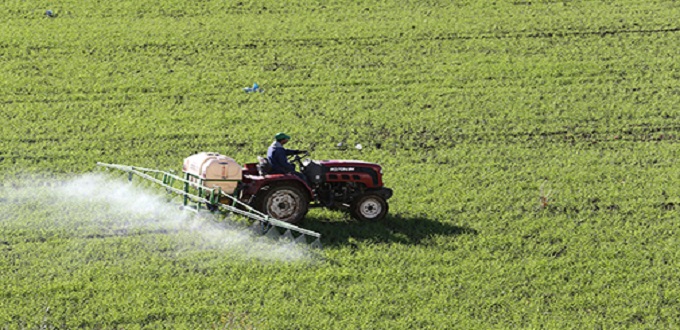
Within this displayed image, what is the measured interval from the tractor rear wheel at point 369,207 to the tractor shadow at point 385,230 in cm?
11

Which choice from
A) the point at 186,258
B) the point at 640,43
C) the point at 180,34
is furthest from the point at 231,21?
the point at 186,258

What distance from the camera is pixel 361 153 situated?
21.0 m

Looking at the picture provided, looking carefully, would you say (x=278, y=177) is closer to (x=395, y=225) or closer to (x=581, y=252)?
(x=395, y=225)

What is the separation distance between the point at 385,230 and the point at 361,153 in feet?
13.7

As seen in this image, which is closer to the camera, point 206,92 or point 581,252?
point 581,252

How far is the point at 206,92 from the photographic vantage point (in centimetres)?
2370

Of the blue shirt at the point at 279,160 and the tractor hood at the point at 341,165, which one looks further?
the tractor hood at the point at 341,165

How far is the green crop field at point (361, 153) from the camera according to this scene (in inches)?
581

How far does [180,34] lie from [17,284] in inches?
516

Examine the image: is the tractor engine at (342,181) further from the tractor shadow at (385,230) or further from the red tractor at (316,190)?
the tractor shadow at (385,230)

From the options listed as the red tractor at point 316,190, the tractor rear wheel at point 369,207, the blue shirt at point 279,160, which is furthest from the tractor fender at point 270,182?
the tractor rear wheel at point 369,207

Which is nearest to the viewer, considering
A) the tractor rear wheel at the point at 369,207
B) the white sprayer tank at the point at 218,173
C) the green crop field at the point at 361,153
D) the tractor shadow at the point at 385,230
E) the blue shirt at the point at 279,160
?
the green crop field at the point at 361,153

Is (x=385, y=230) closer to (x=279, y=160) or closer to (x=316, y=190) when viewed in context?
(x=316, y=190)

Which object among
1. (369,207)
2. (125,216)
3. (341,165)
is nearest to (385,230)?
(369,207)
